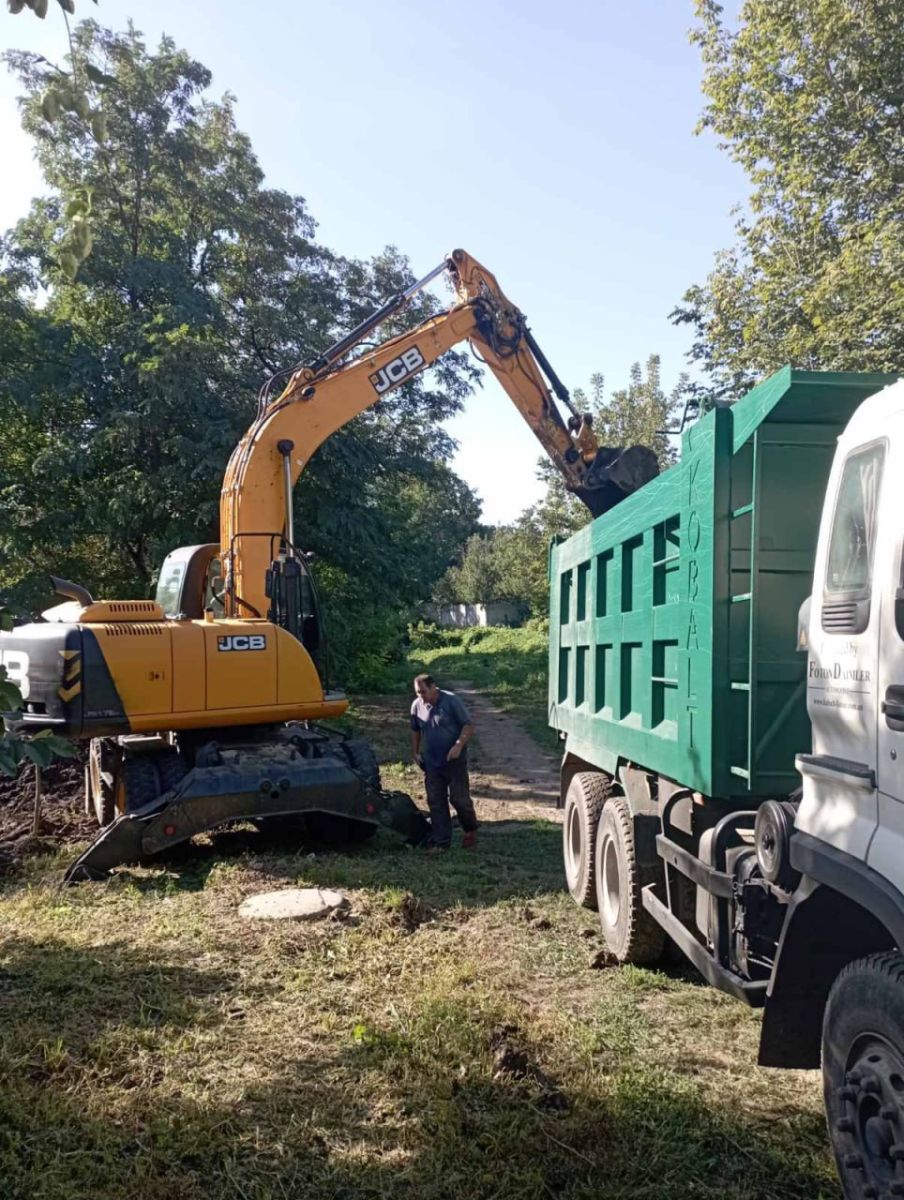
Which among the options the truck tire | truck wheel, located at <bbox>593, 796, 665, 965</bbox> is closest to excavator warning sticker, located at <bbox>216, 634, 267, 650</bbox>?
truck wheel, located at <bbox>593, 796, 665, 965</bbox>

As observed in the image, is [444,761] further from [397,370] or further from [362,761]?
[397,370]

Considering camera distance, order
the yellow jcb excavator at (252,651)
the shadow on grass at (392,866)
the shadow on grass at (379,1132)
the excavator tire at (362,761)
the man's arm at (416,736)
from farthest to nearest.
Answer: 1. the man's arm at (416,736)
2. the excavator tire at (362,761)
3. the yellow jcb excavator at (252,651)
4. the shadow on grass at (392,866)
5. the shadow on grass at (379,1132)

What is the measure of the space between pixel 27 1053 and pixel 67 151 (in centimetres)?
1677

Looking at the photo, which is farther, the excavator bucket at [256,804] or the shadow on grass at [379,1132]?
the excavator bucket at [256,804]

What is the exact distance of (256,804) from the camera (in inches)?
278

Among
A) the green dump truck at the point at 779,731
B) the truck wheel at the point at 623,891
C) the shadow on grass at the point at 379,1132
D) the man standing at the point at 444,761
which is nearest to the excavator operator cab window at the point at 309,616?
the man standing at the point at 444,761

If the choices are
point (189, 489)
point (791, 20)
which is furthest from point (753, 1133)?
point (791, 20)

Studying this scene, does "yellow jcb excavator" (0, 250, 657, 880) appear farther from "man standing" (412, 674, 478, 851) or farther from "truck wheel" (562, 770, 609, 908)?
"truck wheel" (562, 770, 609, 908)

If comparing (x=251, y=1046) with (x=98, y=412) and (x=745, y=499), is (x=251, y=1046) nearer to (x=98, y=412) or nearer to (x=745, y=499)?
(x=745, y=499)

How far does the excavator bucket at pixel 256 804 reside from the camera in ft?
22.1

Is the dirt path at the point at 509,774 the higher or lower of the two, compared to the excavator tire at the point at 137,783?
lower

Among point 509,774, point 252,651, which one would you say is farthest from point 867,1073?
point 509,774

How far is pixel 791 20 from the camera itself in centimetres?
1218

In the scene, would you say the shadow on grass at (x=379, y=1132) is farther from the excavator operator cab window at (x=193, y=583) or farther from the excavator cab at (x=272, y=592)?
the excavator operator cab window at (x=193, y=583)
